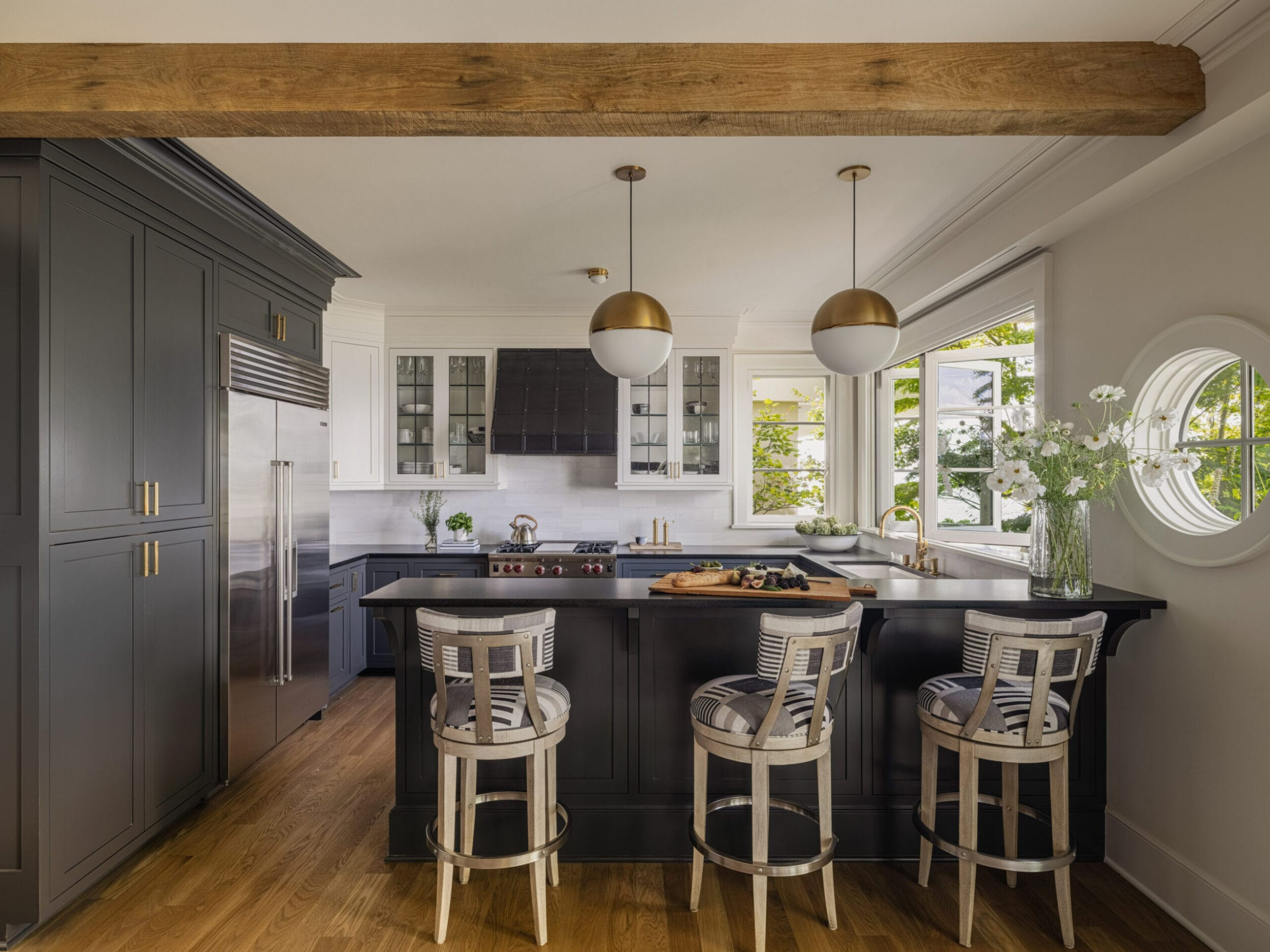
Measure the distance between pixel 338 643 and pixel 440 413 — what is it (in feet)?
5.75

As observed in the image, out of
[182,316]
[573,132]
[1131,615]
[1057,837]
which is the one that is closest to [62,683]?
[182,316]

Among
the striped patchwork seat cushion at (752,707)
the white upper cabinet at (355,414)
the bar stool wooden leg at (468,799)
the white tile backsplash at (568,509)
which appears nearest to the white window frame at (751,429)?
the white tile backsplash at (568,509)

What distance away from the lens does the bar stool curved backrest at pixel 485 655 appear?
2.12m

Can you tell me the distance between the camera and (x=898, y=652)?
274 cm

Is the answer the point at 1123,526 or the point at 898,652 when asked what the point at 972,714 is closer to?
the point at 898,652

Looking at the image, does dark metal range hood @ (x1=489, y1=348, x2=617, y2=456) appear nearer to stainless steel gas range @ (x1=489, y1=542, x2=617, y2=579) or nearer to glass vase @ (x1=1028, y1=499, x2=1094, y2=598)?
stainless steel gas range @ (x1=489, y1=542, x2=617, y2=579)

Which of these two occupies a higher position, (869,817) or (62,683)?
(62,683)

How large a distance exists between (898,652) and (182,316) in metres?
3.10

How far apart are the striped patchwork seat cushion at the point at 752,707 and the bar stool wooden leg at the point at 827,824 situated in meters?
0.14

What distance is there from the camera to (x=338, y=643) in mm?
4668

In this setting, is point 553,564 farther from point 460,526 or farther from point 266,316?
point 266,316

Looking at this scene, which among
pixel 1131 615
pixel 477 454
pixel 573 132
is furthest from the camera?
pixel 477 454

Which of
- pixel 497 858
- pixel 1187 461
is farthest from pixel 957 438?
pixel 497 858

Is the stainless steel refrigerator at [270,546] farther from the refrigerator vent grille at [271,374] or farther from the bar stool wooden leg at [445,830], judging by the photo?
the bar stool wooden leg at [445,830]
